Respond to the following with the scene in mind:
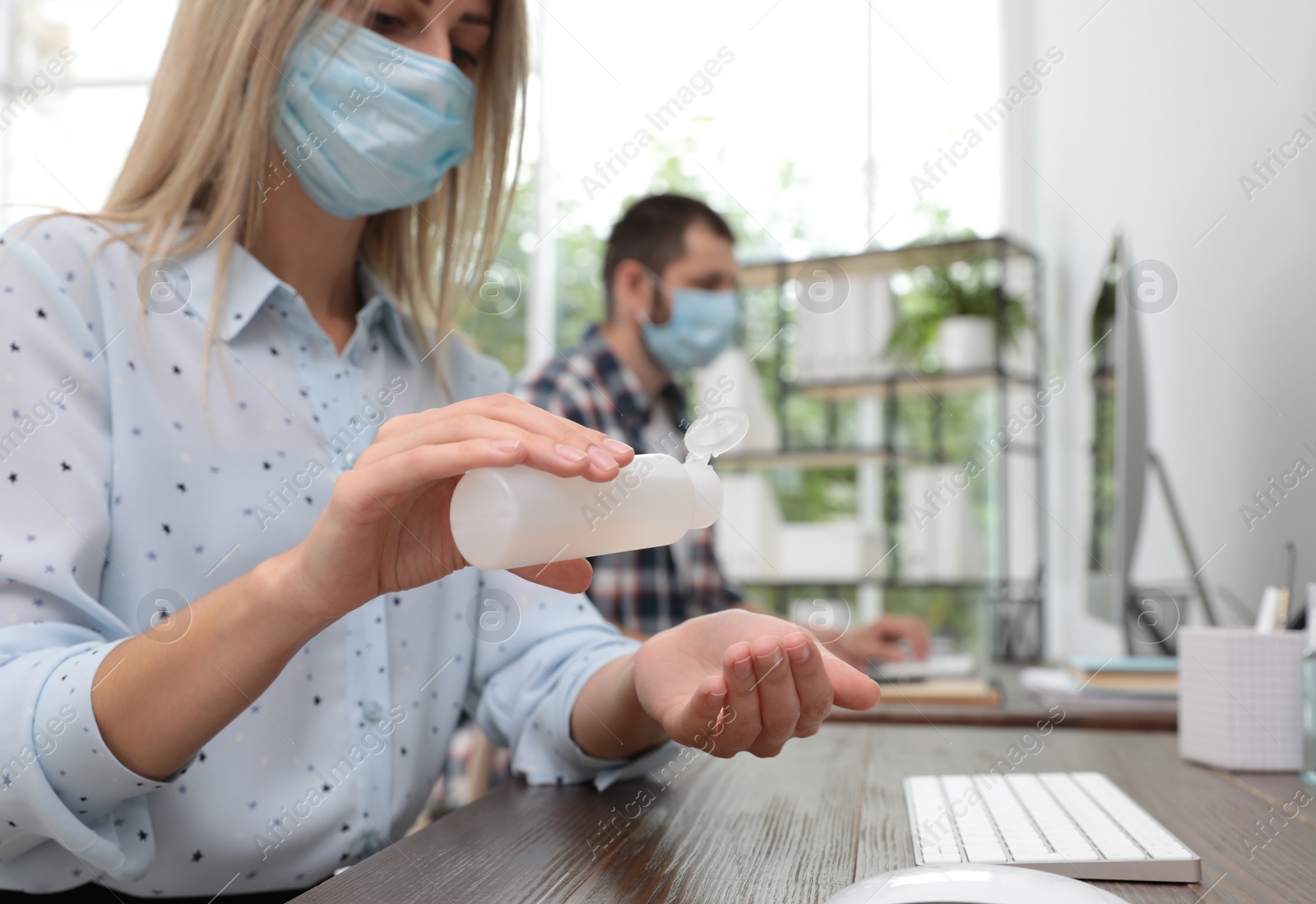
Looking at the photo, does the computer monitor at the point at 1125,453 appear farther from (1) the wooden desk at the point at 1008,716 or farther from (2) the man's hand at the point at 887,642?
(2) the man's hand at the point at 887,642

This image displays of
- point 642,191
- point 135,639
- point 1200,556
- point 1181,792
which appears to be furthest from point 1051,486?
point 135,639

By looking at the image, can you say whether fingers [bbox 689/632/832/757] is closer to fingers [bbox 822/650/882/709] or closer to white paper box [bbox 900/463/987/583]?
fingers [bbox 822/650/882/709]

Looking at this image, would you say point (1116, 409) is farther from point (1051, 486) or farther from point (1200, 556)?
point (1051, 486)

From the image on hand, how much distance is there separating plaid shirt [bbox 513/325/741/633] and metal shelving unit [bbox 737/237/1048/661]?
84 cm

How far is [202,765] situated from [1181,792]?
80 centimetres

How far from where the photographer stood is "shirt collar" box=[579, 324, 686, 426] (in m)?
2.12

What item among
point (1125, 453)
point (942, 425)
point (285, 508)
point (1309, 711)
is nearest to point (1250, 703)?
point (1309, 711)

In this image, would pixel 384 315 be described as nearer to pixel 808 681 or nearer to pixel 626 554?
pixel 808 681

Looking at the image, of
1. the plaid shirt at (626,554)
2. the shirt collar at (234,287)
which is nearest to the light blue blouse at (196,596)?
the shirt collar at (234,287)

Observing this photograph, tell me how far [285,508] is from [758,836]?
49 centimetres

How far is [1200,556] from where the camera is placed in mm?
1677

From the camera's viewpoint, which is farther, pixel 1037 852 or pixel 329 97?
pixel 329 97

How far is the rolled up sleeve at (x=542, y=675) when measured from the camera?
0.88 meters

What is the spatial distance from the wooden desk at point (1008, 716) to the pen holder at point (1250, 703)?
0.70 feet
